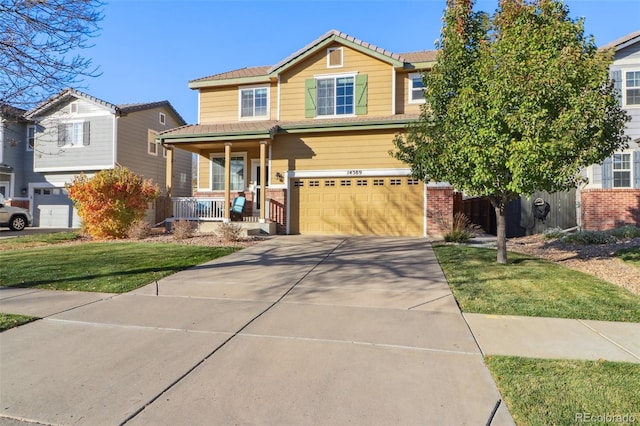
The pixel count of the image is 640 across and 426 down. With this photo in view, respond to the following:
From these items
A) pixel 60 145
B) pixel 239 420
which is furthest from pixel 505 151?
pixel 60 145

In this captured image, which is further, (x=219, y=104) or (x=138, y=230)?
(x=219, y=104)

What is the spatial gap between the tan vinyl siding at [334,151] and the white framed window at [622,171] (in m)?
8.38

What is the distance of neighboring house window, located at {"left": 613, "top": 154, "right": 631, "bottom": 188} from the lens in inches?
565

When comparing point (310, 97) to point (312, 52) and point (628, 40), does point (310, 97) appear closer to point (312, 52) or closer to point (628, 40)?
point (312, 52)

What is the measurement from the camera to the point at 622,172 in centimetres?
1440

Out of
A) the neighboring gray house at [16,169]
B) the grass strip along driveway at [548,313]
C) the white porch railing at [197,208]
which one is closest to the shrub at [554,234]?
the grass strip along driveway at [548,313]

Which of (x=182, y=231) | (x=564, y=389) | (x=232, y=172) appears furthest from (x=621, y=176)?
(x=182, y=231)

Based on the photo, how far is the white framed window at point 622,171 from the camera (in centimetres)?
1434

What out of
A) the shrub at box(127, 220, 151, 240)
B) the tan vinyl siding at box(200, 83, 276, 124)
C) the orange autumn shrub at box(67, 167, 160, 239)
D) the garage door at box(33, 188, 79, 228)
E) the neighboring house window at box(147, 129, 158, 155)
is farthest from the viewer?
the neighboring house window at box(147, 129, 158, 155)

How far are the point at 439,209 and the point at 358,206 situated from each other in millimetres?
3052

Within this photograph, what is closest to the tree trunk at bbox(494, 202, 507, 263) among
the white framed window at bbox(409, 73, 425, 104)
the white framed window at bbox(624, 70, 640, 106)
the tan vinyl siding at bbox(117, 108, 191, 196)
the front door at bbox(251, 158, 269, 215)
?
the white framed window at bbox(409, 73, 425, 104)

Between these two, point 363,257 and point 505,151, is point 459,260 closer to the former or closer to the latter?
point 363,257

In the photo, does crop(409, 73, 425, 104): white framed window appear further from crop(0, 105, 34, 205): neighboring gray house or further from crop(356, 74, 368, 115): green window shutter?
crop(0, 105, 34, 205): neighboring gray house

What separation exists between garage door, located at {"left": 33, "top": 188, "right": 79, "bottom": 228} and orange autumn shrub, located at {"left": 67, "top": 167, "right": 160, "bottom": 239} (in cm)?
991
